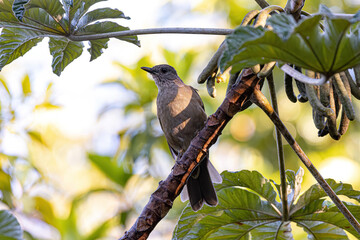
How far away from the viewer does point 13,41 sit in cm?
238

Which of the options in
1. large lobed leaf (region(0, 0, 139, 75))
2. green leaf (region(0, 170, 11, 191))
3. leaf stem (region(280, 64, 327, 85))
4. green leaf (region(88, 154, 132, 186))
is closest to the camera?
leaf stem (region(280, 64, 327, 85))

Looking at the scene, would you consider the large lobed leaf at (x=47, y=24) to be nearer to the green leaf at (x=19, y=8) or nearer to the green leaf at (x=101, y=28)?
the green leaf at (x=101, y=28)

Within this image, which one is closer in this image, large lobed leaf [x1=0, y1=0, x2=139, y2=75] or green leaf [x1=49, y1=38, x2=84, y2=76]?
large lobed leaf [x1=0, y1=0, x2=139, y2=75]

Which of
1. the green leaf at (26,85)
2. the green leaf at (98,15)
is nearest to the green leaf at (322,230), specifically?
the green leaf at (98,15)

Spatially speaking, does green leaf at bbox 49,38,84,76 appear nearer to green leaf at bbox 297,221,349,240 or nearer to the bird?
the bird

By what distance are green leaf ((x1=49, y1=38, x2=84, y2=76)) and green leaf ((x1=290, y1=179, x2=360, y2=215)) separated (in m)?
1.46

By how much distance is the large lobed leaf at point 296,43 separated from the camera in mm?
1434

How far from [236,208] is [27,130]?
7.51ft

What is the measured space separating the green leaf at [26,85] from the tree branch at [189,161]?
90.3 inches

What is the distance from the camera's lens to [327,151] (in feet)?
19.4

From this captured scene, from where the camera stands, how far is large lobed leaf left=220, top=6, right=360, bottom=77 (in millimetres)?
1434

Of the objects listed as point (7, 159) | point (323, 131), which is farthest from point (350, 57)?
point (7, 159)

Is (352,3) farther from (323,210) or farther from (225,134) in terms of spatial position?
(323,210)

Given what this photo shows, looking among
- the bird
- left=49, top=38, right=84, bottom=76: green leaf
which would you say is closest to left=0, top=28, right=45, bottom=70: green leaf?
left=49, top=38, right=84, bottom=76: green leaf
